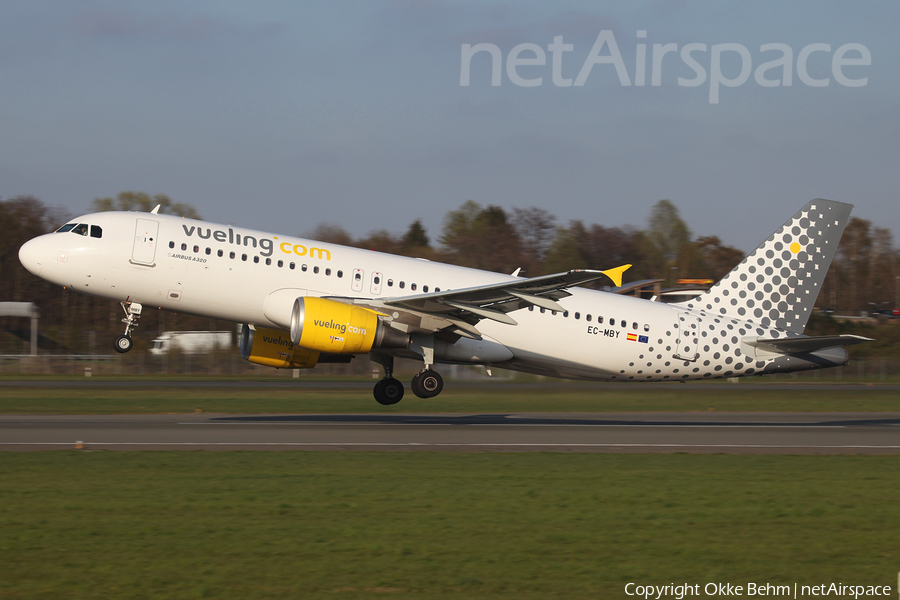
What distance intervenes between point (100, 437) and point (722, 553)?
619 inches

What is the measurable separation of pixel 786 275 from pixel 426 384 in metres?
12.8

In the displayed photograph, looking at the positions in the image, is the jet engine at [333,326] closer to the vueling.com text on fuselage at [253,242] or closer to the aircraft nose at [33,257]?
the vueling.com text on fuselage at [253,242]

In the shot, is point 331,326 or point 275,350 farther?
point 275,350

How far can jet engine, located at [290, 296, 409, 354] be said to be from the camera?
21781mm

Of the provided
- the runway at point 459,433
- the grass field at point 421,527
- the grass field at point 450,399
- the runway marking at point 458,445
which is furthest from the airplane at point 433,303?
the grass field at point 421,527

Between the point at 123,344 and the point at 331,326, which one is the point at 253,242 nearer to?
the point at 331,326

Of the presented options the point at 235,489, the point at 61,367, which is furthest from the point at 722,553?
the point at 61,367

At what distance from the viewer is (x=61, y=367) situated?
54.8m

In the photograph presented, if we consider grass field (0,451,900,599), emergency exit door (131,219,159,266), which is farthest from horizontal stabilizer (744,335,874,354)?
emergency exit door (131,219,159,266)

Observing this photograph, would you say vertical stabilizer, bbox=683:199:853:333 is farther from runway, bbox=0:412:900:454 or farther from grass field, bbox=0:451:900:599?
grass field, bbox=0:451:900:599

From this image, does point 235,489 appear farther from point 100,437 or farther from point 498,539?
point 100,437

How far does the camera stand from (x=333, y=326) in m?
22.0

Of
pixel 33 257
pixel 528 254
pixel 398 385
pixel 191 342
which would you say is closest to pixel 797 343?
pixel 398 385

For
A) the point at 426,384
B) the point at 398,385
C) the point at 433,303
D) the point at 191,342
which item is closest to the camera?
the point at 433,303
